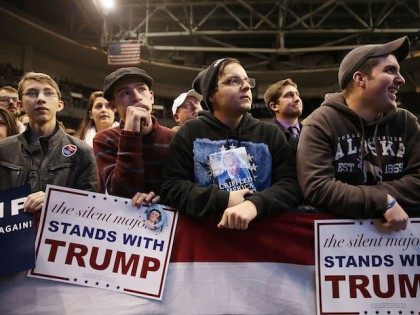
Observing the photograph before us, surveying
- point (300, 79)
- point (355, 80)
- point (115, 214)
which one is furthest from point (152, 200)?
point (300, 79)

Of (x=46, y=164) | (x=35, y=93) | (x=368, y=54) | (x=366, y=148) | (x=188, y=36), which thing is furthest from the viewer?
(x=188, y=36)

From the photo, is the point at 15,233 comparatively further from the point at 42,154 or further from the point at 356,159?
the point at 356,159

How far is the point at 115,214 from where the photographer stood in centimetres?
175

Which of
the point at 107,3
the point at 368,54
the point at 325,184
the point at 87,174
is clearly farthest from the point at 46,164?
the point at 107,3

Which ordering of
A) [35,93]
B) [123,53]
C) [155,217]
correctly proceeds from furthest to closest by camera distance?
1. [123,53]
2. [35,93]
3. [155,217]

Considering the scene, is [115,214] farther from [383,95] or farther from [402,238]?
[383,95]

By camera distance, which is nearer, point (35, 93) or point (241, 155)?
point (241, 155)

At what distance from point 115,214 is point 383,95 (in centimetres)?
140

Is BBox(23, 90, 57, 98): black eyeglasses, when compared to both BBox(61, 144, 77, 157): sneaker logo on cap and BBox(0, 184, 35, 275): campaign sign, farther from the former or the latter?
BBox(0, 184, 35, 275): campaign sign

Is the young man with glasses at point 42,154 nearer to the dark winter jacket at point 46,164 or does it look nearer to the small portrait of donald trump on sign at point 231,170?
the dark winter jacket at point 46,164

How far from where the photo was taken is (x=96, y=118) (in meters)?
3.74

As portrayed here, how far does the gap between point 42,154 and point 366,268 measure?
1.78 meters

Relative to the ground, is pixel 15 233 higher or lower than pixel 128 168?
lower

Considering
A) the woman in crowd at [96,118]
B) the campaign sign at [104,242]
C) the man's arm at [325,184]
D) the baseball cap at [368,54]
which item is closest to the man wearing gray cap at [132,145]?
the campaign sign at [104,242]
